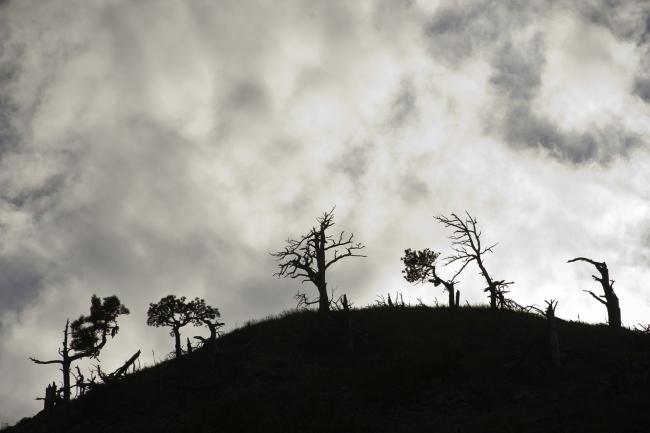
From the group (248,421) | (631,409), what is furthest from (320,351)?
(631,409)

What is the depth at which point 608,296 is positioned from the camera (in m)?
31.2

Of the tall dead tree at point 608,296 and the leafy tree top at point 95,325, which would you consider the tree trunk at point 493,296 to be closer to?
the tall dead tree at point 608,296

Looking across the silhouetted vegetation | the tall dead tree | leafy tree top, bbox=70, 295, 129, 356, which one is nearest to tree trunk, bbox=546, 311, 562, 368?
the silhouetted vegetation

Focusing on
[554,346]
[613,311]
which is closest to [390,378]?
[554,346]

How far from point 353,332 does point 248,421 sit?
10.5 meters

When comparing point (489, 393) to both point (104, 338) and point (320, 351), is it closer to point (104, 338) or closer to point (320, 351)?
point (320, 351)

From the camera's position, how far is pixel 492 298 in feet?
113

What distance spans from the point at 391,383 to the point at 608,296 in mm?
18838

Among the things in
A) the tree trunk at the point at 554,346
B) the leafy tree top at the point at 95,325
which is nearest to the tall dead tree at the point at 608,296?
the tree trunk at the point at 554,346

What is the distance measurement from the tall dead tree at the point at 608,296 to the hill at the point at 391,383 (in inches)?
61.9

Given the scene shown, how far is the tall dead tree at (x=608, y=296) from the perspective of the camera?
1187 inches

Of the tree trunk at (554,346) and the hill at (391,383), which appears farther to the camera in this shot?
the tree trunk at (554,346)

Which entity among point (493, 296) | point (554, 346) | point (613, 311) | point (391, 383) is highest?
point (493, 296)

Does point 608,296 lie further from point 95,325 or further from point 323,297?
point 95,325
